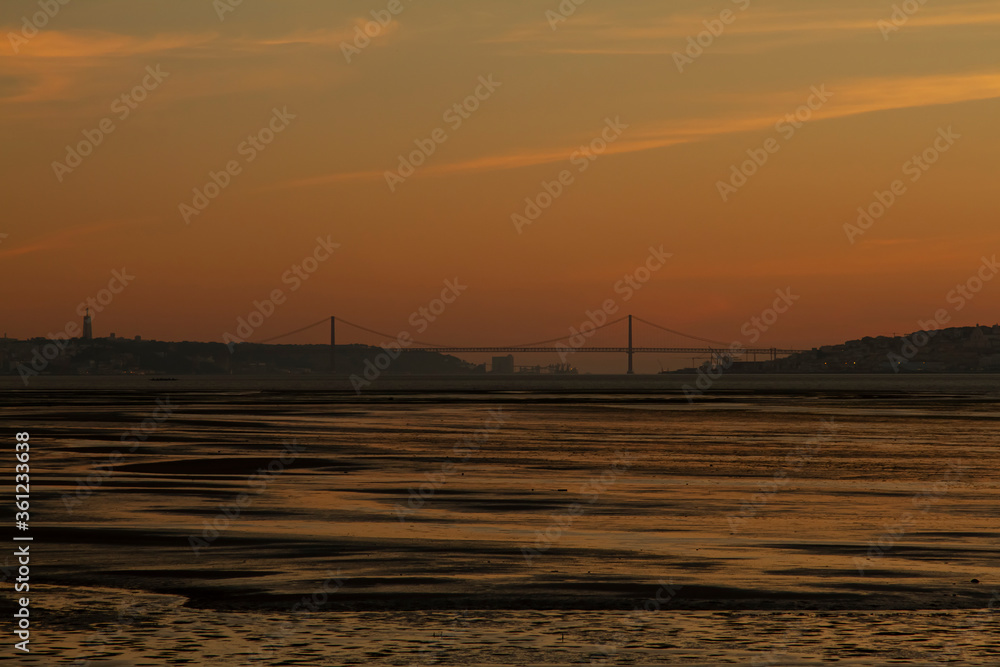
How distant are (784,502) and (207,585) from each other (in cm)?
1251

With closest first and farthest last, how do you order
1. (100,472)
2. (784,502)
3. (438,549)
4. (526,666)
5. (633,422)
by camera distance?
(526,666)
(438,549)
(784,502)
(100,472)
(633,422)

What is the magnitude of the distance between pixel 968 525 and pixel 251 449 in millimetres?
23885

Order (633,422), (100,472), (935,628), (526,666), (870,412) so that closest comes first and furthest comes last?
(526,666)
(935,628)
(100,472)
(633,422)
(870,412)

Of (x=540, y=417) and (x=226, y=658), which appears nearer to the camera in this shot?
(x=226, y=658)

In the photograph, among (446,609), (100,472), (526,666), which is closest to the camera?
(526,666)

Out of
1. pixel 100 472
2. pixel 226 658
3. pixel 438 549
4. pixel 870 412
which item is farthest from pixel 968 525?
pixel 870 412

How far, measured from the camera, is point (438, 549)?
16.3 meters

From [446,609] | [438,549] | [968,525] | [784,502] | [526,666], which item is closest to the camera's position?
[526,666]

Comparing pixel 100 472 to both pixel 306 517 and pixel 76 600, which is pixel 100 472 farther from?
pixel 76 600

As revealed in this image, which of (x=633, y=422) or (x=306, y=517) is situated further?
(x=633, y=422)

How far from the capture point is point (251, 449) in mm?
38094

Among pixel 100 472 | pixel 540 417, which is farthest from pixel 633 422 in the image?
pixel 100 472

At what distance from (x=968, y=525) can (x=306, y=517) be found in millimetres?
10227

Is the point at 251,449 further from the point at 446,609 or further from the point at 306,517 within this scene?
the point at 446,609
